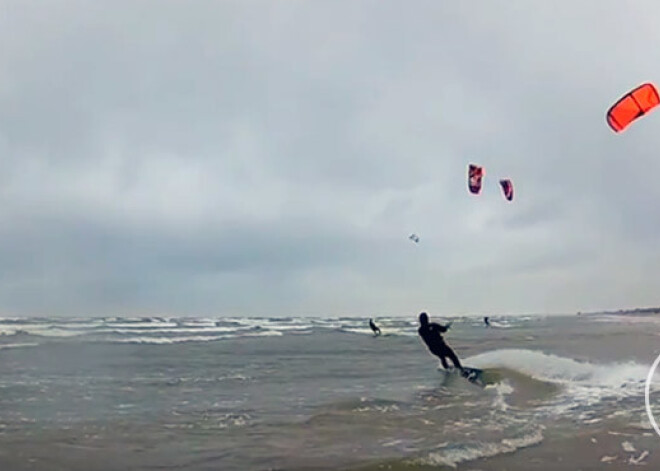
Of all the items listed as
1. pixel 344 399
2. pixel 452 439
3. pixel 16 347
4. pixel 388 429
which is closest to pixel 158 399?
pixel 344 399

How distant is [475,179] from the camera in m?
9.41

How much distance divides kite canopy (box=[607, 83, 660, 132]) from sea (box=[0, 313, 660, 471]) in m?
2.39

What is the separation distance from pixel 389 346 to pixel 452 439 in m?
14.7

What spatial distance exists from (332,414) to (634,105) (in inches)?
178

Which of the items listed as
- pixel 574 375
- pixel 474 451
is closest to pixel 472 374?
pixel 574 375

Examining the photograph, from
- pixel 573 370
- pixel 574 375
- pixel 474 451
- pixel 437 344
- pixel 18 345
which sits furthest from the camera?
pixel 18 345

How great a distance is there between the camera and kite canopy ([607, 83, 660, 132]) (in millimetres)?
6316

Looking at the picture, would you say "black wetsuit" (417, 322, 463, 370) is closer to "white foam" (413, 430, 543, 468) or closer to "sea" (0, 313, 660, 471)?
"sea" (0, 313, 660, 471)

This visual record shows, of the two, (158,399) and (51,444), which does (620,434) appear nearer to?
(51,444)

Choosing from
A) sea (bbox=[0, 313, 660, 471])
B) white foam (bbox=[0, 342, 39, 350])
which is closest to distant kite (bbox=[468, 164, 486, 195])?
sea (bbox=[0, 313, 660, 471])

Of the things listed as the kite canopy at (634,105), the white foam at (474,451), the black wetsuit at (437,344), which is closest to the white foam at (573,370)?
the black wetsuit at (437,344)

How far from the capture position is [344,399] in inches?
371

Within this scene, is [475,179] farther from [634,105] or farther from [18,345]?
[18,345]

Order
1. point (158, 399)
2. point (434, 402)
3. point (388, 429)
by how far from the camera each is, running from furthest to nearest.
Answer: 1. point (158, 399)
2. point (434, 402)
3. point (388, 429)
